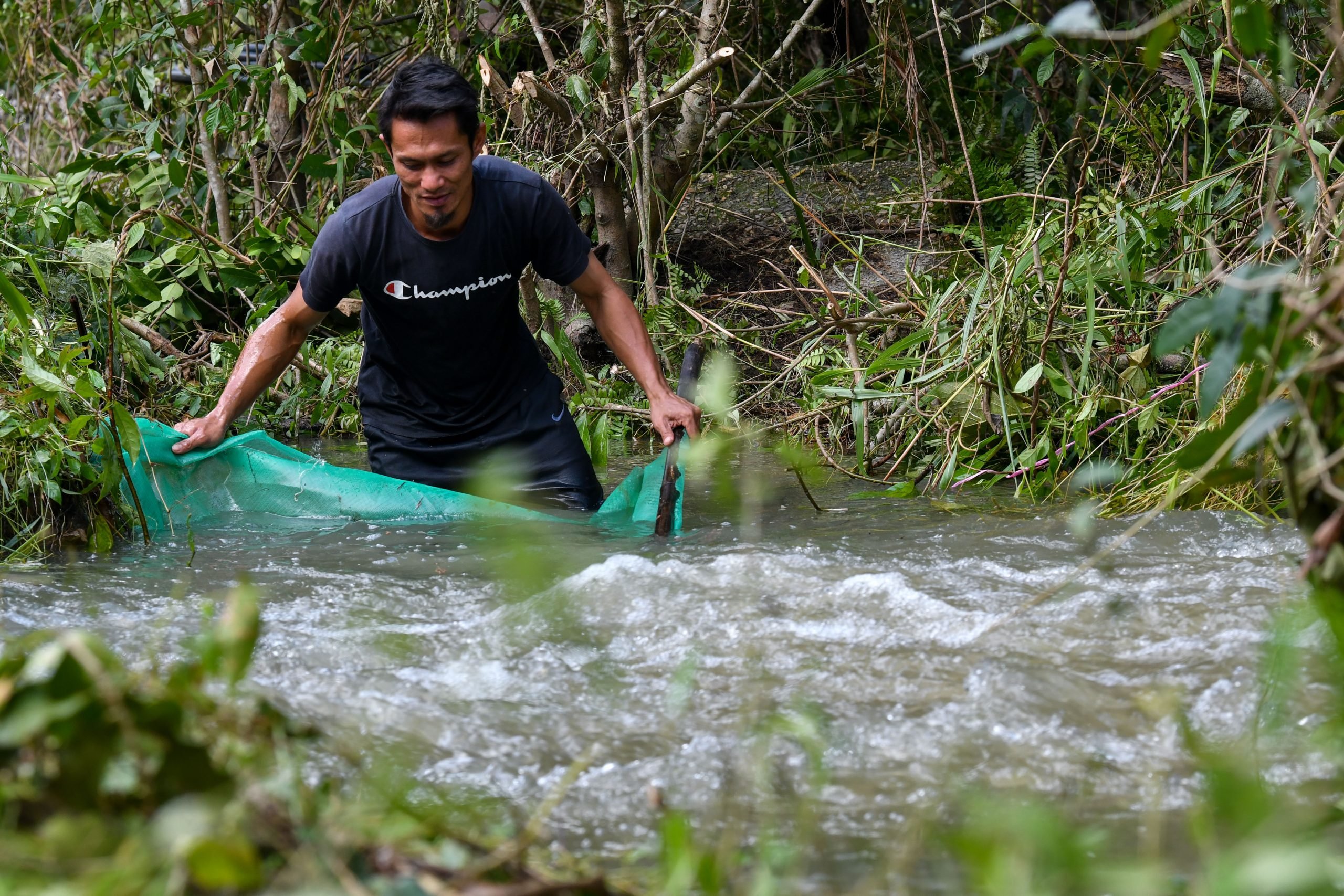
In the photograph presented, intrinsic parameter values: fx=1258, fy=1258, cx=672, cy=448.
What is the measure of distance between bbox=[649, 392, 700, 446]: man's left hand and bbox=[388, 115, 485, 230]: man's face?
817mm

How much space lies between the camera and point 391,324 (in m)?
3.85

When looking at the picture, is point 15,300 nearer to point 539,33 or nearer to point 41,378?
point 41,378

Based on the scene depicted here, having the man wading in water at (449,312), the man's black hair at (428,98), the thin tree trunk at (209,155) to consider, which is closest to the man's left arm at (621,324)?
the man wading in water at (449,312)

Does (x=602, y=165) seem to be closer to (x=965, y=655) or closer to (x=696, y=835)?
(x=965, y=655)

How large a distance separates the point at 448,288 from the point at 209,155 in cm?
300

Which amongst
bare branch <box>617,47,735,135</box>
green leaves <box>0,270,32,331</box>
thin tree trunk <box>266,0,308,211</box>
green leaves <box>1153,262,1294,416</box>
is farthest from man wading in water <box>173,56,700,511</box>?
thin tree trunk <box>266,0,308,211</box>

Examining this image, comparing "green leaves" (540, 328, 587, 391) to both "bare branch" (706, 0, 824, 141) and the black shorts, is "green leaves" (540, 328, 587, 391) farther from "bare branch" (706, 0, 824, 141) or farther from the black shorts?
"bare branch" (706, 0, 824, 141)

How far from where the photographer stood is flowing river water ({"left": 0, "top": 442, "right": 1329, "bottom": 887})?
1.71 m

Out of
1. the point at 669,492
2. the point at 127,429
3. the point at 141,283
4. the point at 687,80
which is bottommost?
the point at 669,492

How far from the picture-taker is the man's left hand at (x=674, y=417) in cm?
350

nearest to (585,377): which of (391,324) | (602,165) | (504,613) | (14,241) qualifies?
(602,165)

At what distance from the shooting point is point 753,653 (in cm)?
221

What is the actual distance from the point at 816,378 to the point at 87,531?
2164 millimetres

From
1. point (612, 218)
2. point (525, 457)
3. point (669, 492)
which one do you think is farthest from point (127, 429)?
point (612, 218)
